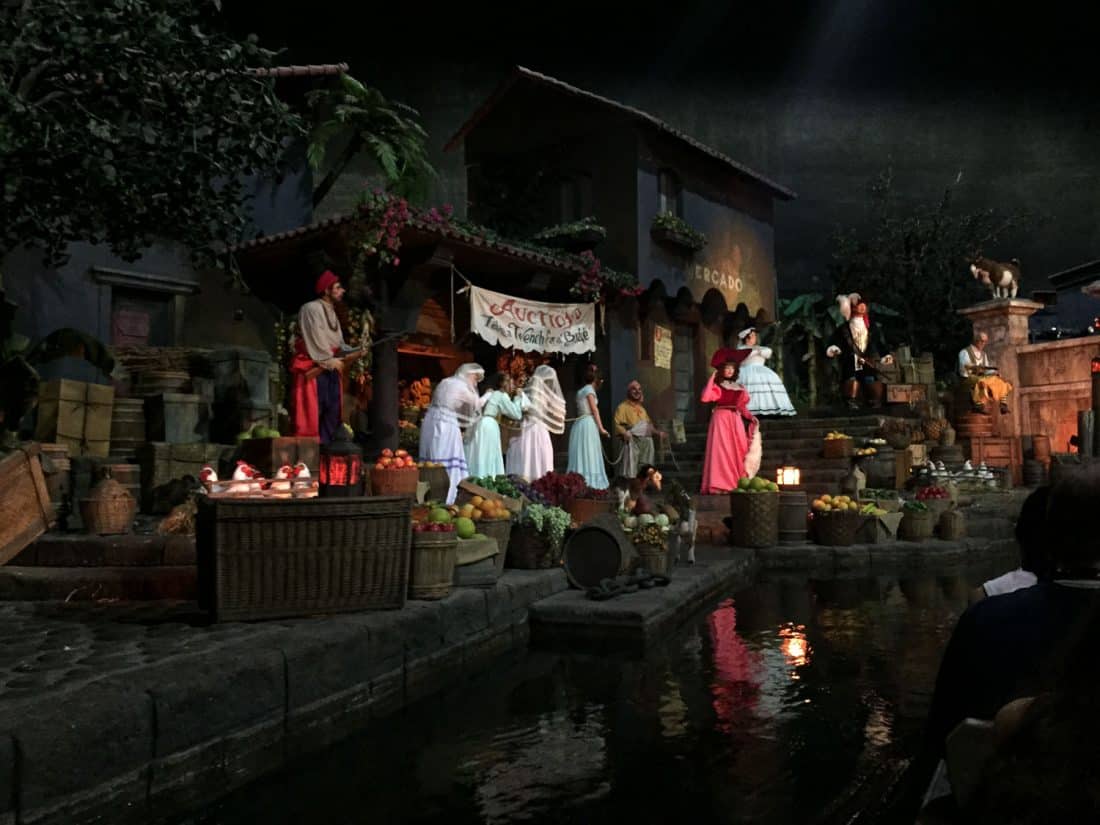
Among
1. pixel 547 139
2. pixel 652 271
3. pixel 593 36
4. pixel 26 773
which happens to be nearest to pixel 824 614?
pixel 26 773

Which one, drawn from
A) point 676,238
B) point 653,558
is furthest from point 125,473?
point 676,238

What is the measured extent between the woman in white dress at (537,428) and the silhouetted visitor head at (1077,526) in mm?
10547

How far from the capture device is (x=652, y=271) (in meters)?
18.8

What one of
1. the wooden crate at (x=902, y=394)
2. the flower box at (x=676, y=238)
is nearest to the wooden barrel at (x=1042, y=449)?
the wooden crate at (x=902, y=394)

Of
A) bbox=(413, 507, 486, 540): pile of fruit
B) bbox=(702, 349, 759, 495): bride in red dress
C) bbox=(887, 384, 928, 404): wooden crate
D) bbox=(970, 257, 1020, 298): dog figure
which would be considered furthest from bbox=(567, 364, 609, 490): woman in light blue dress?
bbox=(970, 257, 1020, 298): dog figure

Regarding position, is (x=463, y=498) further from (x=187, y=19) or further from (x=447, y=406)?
(x=187, y=19)

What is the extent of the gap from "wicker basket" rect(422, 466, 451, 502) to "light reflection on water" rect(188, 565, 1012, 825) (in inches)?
150

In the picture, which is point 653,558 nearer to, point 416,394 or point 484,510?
point 484,510

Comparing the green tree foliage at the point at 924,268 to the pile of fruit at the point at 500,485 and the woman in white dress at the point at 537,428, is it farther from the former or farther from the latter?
the pile of fruit at the point at 500,485

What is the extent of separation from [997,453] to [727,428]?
9.51 m

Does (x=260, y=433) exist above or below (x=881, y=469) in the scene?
above

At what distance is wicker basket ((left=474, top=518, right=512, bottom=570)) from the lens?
7.55 meters

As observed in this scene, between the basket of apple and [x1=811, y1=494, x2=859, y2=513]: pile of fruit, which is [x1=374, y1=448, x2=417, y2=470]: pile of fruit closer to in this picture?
the basket of apple

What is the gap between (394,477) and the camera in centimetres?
891
